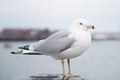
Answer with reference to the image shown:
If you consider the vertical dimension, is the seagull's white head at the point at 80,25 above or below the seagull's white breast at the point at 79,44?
above

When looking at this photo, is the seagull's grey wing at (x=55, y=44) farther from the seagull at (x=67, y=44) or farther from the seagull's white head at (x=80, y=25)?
the seagull's white head at (x=80, y=25)

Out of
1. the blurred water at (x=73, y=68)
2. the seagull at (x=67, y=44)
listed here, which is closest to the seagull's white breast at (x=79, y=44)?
the seagull at (x=67, y=44)

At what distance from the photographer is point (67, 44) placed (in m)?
4.57

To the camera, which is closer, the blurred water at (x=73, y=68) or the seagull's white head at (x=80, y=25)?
the seagull's white head at (x=80, y=25)

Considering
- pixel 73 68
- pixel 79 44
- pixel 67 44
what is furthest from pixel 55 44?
pixel 73 68

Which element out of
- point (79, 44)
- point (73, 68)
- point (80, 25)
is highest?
point (73, 68)

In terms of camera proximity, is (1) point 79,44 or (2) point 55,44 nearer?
(1) point 79,44

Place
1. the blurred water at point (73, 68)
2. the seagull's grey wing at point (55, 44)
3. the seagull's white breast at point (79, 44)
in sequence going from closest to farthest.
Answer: the seagull's white breast at point (79, 44) < the seagull's grey wing at point (55, 44) < the blurred water at point (73, 68)

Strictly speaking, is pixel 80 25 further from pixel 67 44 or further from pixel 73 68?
pixel 73 68

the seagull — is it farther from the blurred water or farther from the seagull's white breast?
the blurred water

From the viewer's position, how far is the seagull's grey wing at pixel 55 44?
457cm

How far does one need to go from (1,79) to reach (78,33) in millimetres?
14007

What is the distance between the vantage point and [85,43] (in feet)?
14.7

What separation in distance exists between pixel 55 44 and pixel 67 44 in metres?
0.14
